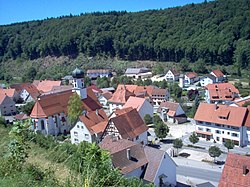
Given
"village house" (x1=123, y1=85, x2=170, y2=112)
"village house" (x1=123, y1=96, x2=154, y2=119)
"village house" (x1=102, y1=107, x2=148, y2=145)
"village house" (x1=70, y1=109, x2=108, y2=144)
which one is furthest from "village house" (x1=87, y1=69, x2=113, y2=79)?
"village house" (x1=102, y1=107, x2=148, y2=145)

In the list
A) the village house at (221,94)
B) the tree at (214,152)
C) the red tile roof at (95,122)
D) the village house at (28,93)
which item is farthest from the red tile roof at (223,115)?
the village house at (28,93)

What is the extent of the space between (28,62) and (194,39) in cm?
6253

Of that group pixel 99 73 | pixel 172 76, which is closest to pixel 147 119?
pixel 172 76

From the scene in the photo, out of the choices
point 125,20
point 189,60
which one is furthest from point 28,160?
point 125,20

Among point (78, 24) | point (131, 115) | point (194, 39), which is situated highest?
point (78, 24)

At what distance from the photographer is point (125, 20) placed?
423 ft

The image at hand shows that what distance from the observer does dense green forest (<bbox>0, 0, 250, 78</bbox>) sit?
9025 centimetres

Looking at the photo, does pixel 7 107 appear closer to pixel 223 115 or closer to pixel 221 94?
pixel 221 94

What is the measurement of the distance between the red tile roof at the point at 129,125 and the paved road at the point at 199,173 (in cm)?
568

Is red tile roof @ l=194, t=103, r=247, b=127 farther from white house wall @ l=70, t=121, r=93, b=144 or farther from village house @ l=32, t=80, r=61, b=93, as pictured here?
village house @ l=32, t=80, r=61, b=93

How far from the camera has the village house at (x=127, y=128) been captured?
96.5 feet

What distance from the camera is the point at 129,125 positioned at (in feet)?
101

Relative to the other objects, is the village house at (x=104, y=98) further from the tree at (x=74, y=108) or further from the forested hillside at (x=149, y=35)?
the forested hillside at (x=149, y=35)

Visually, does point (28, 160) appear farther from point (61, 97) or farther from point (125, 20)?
point (125, 20)
